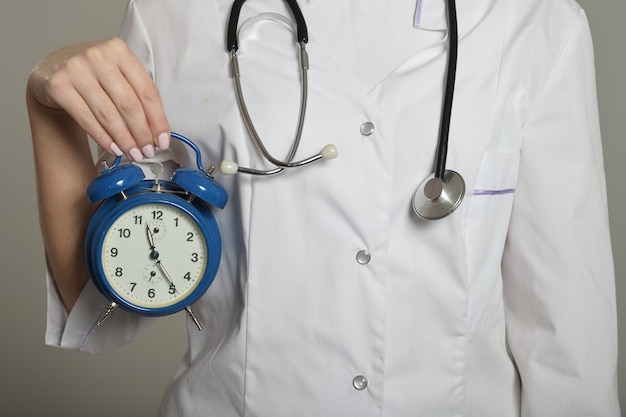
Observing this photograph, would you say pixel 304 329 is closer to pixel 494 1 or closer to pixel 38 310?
pixel 494 1

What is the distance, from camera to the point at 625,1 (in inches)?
90.7

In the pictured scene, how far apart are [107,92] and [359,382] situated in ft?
1.59

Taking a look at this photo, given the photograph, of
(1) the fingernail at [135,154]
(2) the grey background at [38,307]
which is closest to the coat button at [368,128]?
(1) the fingernail at [135,154]

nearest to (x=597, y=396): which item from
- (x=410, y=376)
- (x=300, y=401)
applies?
(x=410, y=376)

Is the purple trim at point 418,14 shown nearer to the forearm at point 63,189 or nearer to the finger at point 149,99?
the finger at point 149,99

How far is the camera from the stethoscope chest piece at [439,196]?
108 centimetres

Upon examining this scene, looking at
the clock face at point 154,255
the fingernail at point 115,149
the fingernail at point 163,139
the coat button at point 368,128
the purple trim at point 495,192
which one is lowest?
the clock face at point 154,255

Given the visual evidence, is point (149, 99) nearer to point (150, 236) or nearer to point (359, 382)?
point (150, 236)

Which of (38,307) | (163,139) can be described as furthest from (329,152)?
(38,307)

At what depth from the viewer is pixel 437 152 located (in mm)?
1107

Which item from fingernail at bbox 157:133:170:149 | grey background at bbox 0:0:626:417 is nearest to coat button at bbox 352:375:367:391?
fingernail at bbox 157:133:170:149

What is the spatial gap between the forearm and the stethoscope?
0.85ft

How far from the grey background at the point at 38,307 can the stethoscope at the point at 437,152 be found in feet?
4.90

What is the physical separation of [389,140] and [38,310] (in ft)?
6.53
